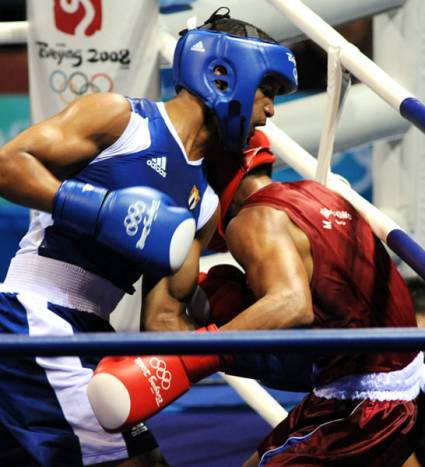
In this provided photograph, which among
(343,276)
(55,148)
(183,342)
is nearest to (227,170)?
(343,276)

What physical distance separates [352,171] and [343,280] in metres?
2.12

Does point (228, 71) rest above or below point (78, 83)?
above

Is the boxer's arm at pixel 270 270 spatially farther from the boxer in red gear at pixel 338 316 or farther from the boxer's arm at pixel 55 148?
the boxer's arm at pixel 55 148

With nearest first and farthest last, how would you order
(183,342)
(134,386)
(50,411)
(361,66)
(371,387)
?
(183,342), (134,386), (50,411), (371,387), (361,66)

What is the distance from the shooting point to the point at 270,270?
2.08 m

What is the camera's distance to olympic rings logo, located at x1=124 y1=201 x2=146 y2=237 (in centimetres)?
197

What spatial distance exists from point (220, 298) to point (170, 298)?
17cm

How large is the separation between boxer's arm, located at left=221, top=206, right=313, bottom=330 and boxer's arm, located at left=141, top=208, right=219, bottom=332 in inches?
5.1

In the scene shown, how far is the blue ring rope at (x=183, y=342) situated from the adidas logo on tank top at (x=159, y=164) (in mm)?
654

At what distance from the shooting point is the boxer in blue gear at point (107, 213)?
6.57 ft

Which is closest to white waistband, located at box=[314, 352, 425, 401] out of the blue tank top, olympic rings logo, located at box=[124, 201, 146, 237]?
the blue tank top

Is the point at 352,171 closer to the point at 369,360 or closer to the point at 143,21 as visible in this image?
the point at 143,21

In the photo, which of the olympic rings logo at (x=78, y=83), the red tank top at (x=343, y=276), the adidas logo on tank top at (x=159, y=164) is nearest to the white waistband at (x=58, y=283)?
the adidas logo on tank top at (x=159, y=164)

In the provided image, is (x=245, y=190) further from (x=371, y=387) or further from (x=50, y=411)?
(x=50, y=411)
